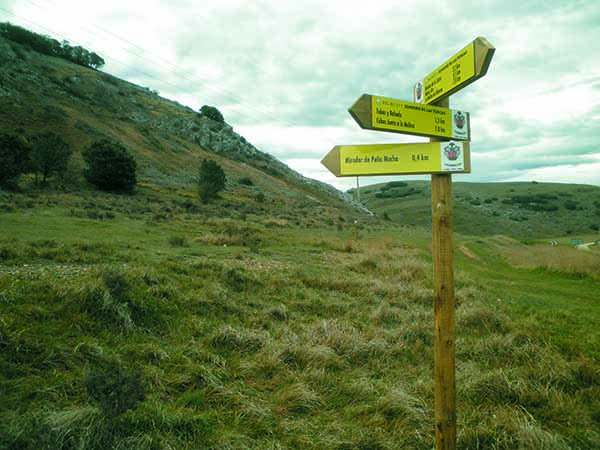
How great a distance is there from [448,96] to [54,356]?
17.2ft

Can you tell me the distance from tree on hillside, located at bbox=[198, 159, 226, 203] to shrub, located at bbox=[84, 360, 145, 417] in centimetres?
3556

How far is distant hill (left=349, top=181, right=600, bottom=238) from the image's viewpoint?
→ 8588cm

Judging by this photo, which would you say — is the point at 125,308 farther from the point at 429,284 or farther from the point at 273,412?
the point at 429,284

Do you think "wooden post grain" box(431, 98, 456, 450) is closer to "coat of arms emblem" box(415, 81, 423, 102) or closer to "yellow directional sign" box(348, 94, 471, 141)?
"yellow directional sign" box(348, 94, 471, 141)

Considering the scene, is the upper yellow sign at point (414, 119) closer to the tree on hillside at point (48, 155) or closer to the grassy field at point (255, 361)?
the grassy field at point (255, 361)

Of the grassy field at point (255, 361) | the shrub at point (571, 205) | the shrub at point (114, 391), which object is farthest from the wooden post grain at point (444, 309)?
the shrub at point (571, 205)

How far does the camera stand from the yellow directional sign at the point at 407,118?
3.05m

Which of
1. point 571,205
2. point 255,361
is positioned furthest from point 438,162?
point 571,205

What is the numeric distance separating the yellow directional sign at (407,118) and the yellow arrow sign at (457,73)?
0.20 meters

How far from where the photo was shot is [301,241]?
20.0 metres

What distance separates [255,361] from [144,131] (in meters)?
68.1

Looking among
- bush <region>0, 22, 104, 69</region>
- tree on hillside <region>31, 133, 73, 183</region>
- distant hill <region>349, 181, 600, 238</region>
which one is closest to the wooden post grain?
tree on hillside <region>31, 133, 73, 183</region>

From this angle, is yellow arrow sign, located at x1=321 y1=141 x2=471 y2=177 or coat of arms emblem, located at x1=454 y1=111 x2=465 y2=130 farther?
coat of arms emblem, located at x1=454 y1=111 x2=465 y2=130

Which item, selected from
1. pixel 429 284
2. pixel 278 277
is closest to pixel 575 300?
pixel 429 284
